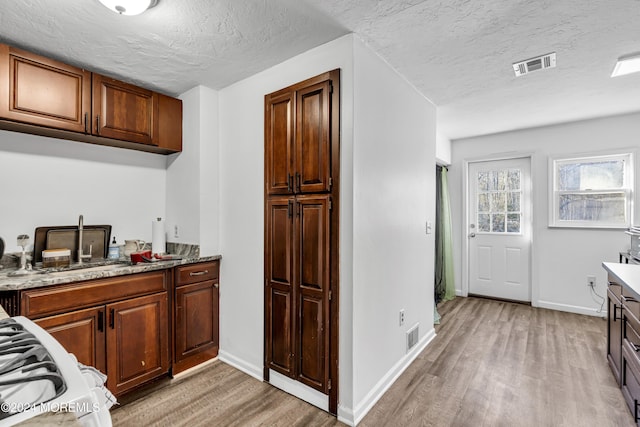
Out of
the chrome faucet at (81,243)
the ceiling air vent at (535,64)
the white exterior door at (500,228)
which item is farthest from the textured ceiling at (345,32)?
the white exterior door at (500,228)

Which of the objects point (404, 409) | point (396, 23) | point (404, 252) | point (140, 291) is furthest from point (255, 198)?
point (404, 409)

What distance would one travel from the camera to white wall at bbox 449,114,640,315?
3.56 metres

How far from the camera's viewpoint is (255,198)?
243 centimetres

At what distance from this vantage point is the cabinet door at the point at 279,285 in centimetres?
217

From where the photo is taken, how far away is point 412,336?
8.78 feet

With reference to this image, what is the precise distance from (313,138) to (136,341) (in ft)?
6.15

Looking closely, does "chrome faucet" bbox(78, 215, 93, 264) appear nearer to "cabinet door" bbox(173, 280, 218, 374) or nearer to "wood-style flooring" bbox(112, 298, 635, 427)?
"cabinet door" bbox(173, 280, 218, 374)

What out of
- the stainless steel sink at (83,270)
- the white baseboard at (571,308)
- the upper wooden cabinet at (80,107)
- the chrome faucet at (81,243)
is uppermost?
the upper wooden cabinet at (80,107)

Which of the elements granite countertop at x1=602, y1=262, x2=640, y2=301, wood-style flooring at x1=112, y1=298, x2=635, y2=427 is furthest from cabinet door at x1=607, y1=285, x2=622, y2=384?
granite countertop at x1=602, y1=262, x2=640, y2=301

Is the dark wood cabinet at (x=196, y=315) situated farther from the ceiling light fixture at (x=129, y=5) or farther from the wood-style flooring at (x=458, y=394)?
the ceiling light fixture at (x=129, y=5)

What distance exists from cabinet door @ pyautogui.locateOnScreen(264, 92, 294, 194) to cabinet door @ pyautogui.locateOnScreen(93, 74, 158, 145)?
41.0 inches

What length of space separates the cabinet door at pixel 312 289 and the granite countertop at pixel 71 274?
3.21ft

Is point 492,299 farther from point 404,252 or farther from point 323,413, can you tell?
point 323,413

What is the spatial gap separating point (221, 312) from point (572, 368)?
9.65 feet
